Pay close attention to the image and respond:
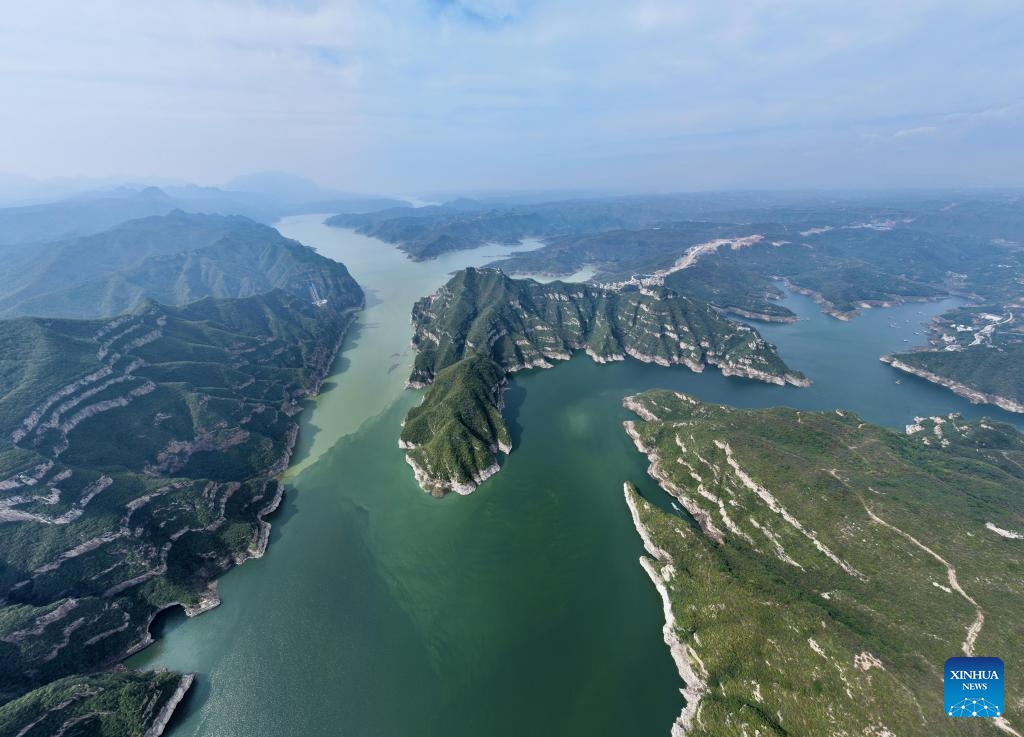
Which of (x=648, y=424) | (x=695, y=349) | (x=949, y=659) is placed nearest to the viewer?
(x=949, y=659)

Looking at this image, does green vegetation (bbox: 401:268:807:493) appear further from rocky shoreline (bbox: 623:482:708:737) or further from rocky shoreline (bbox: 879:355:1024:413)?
rocky shoreline (bbox: 879:355:1024:413)

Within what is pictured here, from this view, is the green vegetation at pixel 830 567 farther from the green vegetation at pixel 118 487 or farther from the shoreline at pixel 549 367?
the green vegetation at pixel 118 487

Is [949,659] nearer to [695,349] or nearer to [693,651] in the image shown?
[693,651]

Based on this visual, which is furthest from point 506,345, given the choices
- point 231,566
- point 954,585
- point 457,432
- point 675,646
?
point 954,585

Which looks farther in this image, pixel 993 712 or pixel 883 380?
pixel 883 380

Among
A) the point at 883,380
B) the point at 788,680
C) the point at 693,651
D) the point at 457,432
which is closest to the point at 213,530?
the point at 457,432

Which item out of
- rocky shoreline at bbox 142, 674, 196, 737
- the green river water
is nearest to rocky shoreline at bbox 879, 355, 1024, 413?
the green river water
